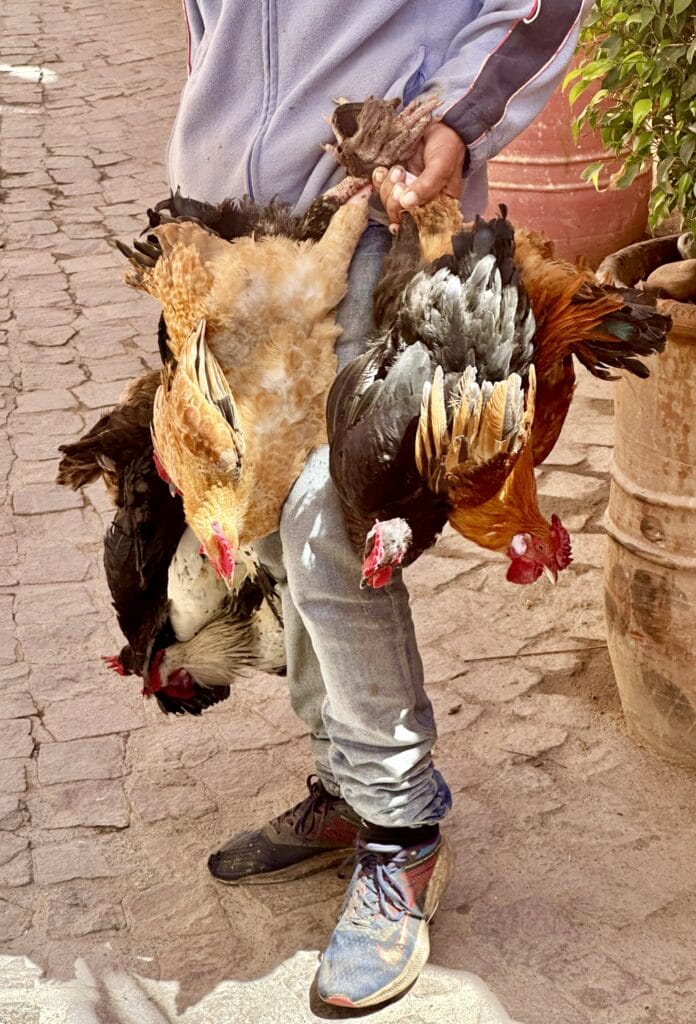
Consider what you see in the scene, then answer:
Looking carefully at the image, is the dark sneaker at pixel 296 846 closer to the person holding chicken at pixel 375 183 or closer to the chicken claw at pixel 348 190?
the person holding chicken at pixel 375 183

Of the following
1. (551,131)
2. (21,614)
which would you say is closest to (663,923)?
(21,614)

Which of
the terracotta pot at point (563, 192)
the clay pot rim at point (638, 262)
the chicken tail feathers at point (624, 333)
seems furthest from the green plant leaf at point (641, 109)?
the terracotta pot at point (563, 192)

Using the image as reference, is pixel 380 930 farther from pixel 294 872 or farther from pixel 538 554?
pixel 538 554

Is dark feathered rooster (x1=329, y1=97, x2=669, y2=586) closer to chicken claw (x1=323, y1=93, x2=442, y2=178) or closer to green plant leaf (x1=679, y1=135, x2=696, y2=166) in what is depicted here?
chicken claw (x1=323, y1=93, x2=442, y2=178)

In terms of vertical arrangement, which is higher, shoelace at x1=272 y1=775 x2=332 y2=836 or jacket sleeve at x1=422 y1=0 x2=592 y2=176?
jacket sleeve at x1=422 y1=0 x2=592 y2=176

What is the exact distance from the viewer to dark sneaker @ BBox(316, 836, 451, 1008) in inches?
94.4

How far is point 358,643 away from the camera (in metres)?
2.30

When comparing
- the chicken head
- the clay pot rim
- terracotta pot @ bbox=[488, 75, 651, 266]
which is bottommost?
terracotta pot @ bbox=[488, 75, 651, 266]

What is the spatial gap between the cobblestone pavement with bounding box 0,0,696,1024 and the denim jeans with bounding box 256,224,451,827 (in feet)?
1.38

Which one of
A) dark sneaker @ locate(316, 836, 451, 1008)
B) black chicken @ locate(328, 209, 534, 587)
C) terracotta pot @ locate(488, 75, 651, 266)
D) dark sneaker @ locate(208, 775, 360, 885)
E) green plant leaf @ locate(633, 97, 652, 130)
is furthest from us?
terracotta pot @ locate(488, 75, 651, 266)

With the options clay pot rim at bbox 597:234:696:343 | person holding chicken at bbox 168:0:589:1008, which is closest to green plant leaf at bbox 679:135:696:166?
clay pot rim at bbox 597:234:696:343

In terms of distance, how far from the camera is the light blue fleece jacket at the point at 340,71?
7.06 feet

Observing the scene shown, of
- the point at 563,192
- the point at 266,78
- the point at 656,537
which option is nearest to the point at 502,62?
the point at 266,78

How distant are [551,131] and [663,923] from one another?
140 inches
